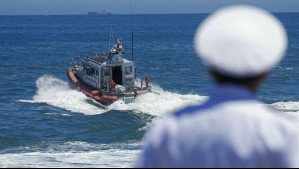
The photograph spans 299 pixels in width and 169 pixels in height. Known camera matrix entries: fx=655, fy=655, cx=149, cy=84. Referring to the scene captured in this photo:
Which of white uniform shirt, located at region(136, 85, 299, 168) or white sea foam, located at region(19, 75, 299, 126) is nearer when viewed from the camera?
white uniform shirt, located at region(136, 85, 299, 168)

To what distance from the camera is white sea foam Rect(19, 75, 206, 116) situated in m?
27.8

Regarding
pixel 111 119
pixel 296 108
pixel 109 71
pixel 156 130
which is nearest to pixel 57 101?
pixel 109 71

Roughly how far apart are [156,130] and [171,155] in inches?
4.5

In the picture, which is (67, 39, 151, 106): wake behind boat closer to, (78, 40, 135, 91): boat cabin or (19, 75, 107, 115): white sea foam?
(78, 40, 135, 91): boat cabin

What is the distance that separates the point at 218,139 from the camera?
2477 millimetres

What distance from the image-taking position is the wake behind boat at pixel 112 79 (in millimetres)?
28703

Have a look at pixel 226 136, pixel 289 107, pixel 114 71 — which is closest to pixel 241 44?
pixel 226 136

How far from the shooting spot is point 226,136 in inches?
97.9

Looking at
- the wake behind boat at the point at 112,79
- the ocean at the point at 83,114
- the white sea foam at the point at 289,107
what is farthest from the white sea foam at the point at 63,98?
the white sea foam at the point at 289,107

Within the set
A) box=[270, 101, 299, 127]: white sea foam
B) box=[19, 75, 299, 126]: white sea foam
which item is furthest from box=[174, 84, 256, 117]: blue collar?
box=[270, 101, 299, 127]: white sea foam

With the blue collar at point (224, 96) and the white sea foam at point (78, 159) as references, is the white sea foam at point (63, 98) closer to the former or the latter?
the white sea foam at point (78, 159)

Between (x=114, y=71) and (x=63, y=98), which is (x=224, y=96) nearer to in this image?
(x=114, y=71)

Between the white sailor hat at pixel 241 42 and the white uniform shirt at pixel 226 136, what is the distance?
11 centimetres

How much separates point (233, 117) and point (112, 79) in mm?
28394
